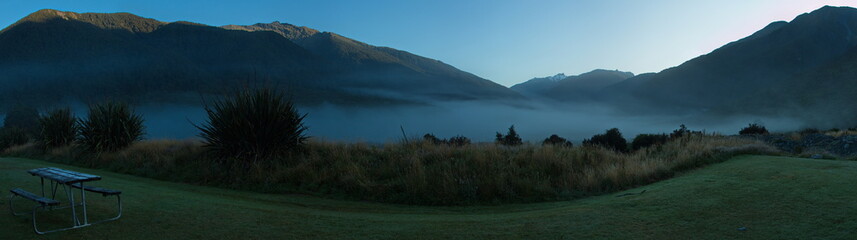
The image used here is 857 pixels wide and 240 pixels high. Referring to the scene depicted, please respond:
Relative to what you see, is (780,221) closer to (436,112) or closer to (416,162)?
(416,162)

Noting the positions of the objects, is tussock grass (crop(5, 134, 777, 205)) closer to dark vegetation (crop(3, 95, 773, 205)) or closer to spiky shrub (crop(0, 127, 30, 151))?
dark vegetation (crop(3, 95, 773, 205))

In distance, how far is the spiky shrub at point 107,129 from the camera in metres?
17.0

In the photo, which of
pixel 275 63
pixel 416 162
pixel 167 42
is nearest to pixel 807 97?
pixel 416 162

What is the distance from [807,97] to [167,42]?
652ft

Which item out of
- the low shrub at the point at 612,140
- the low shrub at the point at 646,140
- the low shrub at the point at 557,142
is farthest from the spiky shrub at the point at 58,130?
the low shrub at the point at 646,140

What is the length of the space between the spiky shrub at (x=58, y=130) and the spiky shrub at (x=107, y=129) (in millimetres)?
3749

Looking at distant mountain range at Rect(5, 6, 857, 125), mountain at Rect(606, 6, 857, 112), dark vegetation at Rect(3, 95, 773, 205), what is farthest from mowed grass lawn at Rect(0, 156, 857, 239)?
mountain at Rect(606, 6, 857, 112)

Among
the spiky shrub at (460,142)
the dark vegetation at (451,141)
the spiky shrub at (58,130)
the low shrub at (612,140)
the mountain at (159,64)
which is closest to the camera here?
the dark vegetation at (451,141)

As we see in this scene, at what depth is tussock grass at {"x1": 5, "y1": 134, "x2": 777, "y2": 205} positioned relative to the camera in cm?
937

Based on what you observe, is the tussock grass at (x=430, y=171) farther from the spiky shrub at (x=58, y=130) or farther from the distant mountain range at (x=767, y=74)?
the distant mountain range at (x=767, y=74)

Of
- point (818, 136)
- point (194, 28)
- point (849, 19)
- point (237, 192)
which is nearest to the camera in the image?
point (237, 192)

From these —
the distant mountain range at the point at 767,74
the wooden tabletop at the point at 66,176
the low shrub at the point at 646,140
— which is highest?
the distant mountain range at the point at 767,74

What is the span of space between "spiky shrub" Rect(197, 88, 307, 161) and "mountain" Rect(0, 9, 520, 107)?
77207 mm

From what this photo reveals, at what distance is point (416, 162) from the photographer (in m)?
11.2
